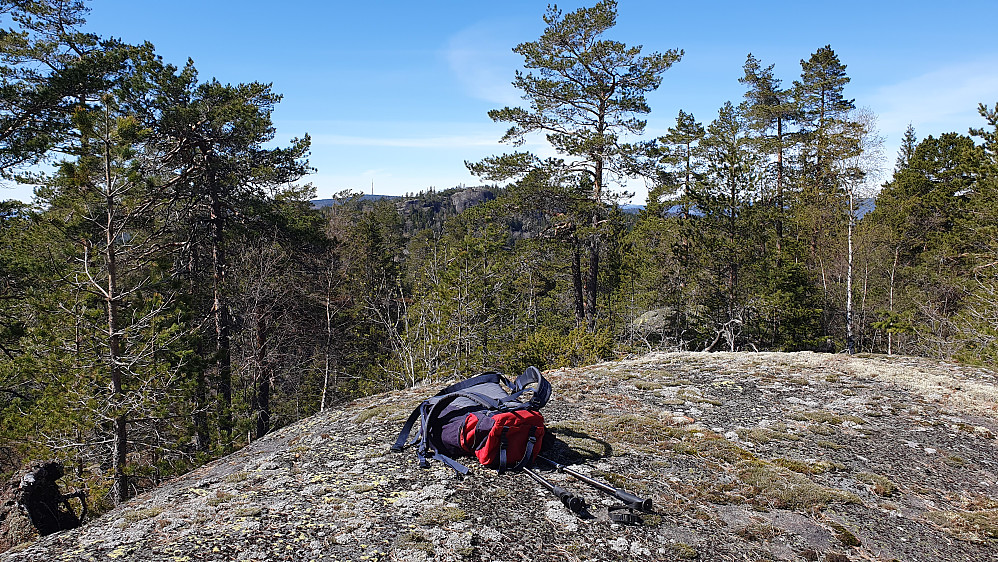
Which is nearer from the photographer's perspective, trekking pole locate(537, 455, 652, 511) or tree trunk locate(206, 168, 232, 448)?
trekking pole locate(537, 455, 652, 511)

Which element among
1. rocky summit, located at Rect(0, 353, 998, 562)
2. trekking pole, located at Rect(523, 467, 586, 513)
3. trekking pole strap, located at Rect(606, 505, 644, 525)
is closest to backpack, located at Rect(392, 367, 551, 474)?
rocky summit, located at Rect(0, 353, 998, 562)

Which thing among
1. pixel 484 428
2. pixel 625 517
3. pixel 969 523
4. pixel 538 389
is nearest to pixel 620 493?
pixel 625 517

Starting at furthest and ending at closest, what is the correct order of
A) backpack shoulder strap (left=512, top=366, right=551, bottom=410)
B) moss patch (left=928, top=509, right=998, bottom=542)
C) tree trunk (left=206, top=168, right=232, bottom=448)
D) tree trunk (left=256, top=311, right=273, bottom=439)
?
tree trunk (left=256, top=311, right=273, bottom=439), tree trunk (left=206, top=168, right=232, bottom=448), backpack shoulder strap (left=512, top=366, right=551, bottom=410), moss patch (left=928, top=509, right=998, bottom=542)

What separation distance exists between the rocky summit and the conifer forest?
184 inches

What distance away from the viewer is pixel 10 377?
337 inches

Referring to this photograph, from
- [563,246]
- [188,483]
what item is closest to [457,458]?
[188,483]

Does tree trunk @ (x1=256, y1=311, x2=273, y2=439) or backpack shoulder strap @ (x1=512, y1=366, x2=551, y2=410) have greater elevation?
backpack shoulder strap @ (x1=512, y1=366, x2=551, y2=410)

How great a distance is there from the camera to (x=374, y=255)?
2711 cm

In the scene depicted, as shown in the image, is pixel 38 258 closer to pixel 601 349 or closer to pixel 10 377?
pixel 10 377

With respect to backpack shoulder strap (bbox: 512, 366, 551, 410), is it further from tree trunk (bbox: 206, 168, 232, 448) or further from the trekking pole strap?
tree trunk (bbox: 206, 168, 232, 448)

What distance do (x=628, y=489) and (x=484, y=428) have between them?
4.24ft

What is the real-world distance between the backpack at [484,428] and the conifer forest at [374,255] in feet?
20.6

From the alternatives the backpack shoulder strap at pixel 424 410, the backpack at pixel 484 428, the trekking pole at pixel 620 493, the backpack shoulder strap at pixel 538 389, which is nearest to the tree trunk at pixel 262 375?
the backpack shoulder strap at pixel 424 410

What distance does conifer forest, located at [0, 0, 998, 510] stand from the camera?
27.7 ft
